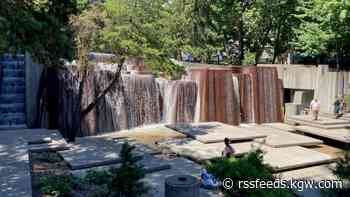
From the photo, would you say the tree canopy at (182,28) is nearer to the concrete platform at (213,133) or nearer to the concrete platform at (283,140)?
the concrete platform at (213,133)

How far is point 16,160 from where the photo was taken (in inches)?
351

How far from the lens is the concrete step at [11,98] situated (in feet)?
44.5

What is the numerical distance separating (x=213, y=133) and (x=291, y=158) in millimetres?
3187

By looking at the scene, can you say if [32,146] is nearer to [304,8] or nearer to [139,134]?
[139,134]

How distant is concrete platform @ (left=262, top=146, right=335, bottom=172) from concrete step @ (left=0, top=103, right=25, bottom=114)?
29.1 feet

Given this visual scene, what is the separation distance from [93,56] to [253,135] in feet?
22.3

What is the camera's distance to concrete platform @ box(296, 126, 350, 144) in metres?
13.3

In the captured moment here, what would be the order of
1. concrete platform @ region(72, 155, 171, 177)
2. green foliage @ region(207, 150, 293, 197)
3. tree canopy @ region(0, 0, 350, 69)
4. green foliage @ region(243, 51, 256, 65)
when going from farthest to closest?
green foliage @ region(243, 51, 256, 65) < concrete platform @ region(72, 155, 171, 177) < tree canopy @ region(0, 0, 350, 69) < green foliage @ region(207, 150, 293, 197)

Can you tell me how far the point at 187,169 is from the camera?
31.7 feet

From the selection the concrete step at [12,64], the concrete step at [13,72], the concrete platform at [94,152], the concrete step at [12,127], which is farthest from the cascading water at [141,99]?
the concrete step at [12,64]

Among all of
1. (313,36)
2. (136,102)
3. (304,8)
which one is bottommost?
(136,102)

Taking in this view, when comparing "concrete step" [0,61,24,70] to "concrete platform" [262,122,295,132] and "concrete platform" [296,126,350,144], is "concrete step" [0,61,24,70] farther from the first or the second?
"concrete platform" [296,126,350,144]

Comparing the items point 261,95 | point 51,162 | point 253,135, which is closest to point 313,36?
point 261,95

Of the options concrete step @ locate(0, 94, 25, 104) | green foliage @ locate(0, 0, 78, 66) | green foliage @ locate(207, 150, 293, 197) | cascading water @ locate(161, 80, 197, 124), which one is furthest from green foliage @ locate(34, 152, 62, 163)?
cascading water @ locate(161, 80, 197, 124)
